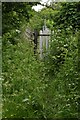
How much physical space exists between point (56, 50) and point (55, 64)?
0.67 feet

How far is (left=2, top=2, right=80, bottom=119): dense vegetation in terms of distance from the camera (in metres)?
2.21

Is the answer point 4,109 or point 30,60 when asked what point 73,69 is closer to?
point 4,109

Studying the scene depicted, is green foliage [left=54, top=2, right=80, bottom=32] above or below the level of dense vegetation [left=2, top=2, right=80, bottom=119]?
above

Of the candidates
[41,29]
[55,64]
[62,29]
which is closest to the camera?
[55,64]

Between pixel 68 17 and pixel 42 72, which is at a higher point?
pixel 68 17

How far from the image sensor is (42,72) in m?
3.40

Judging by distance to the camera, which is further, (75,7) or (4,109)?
(75,7)

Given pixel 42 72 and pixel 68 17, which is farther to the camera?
pixel 68 17

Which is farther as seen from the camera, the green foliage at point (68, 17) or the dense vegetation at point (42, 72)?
the green foliage at point (68, 17)

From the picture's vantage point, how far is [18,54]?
12.1 ft

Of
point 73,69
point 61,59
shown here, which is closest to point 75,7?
point 61,59

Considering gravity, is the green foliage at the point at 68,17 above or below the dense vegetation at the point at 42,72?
above

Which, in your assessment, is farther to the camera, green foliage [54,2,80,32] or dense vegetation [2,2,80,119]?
green foliage [54,2,80,32]

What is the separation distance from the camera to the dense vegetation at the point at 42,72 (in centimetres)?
221
